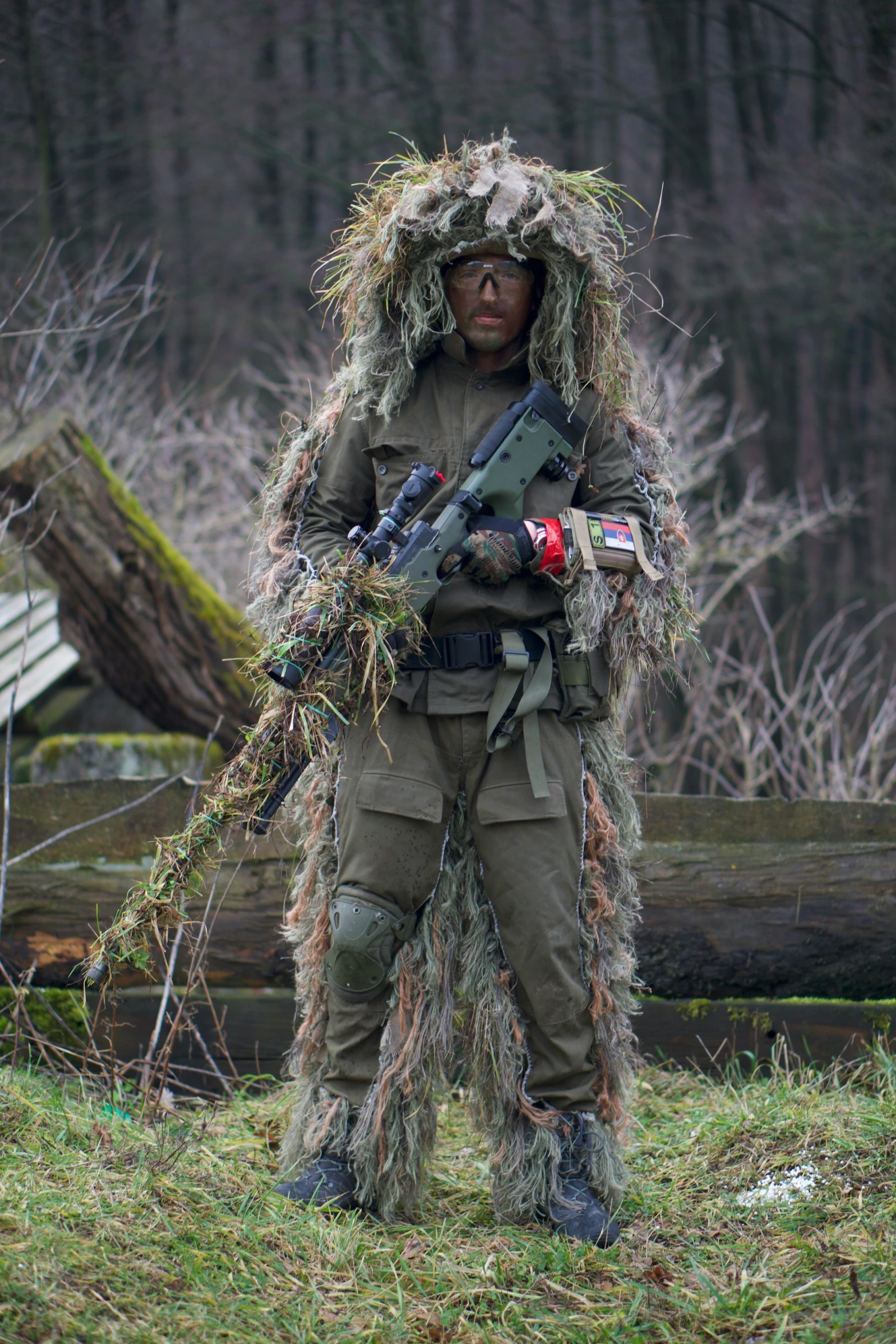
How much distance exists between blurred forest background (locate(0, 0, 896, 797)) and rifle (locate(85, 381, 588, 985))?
6.55m

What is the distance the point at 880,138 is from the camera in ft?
33.1

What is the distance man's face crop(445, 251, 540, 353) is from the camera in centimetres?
316

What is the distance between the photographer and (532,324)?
3.34 meters

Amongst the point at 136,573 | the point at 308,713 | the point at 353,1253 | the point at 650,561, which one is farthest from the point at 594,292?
the point at 136,573

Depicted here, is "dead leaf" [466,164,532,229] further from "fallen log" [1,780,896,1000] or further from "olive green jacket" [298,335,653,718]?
"fallen log" [1,780,896,1000]

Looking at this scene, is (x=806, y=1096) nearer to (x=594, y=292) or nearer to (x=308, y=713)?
(x=308, y=713)

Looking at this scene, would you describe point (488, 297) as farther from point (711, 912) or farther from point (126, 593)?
point (126, 593)

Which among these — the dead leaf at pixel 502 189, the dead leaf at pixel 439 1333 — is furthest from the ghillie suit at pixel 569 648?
the dead leaf at pixel 439 1333

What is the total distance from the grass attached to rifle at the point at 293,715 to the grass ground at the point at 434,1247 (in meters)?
0.59

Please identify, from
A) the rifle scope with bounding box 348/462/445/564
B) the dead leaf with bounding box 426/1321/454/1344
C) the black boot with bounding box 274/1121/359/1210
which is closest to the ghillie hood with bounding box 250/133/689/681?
the rifle scope with bounding box 348/462/445/564

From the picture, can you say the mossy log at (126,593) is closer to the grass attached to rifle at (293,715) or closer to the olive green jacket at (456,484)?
the olive green jacket at (456,484)

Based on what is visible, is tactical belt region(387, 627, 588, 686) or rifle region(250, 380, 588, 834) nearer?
rifle region(250, 380, 588, 834)

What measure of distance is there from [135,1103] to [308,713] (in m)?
1.55

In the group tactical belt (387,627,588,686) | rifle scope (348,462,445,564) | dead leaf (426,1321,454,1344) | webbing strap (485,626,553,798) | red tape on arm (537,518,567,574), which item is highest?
rifle scope (348,462,445,564)
